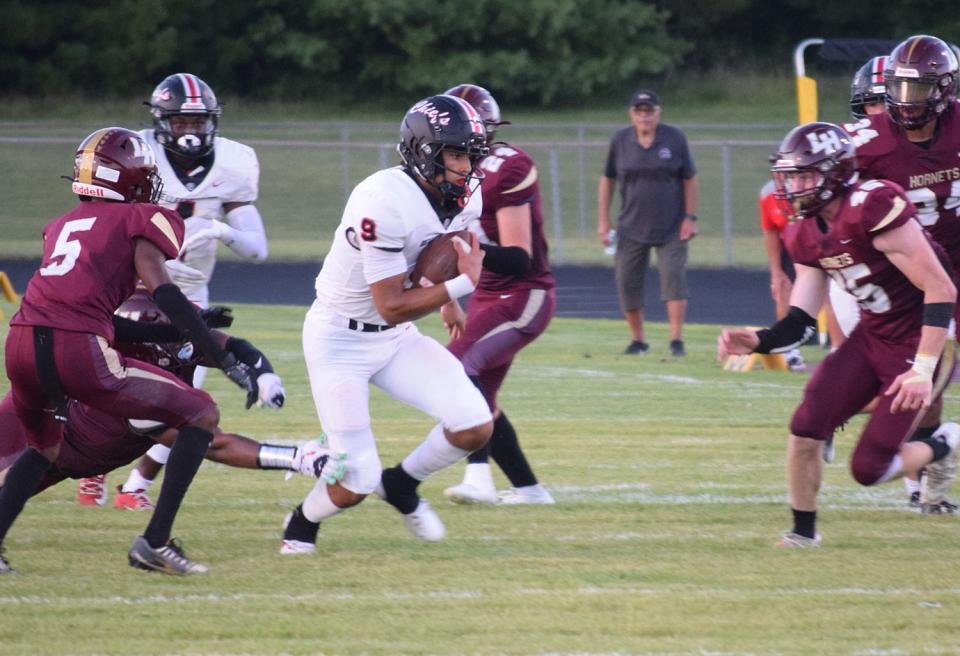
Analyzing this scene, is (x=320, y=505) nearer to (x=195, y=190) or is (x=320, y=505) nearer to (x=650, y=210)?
(x=195, y=190)

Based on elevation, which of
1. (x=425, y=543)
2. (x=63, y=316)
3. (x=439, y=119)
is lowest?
(x=425, y=543)

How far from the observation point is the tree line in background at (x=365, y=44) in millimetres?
30828

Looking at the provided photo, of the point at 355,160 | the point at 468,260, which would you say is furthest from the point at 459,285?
→ the point at 355,160

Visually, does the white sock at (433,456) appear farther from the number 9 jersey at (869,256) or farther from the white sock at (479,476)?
the number 9 jersey at (869,256)

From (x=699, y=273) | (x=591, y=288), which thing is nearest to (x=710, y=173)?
(x=699, y=273)

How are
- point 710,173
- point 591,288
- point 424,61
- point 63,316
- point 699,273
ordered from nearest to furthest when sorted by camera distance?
point 63,316, point 591,288, point 699,273, point 710,173, point 424,61

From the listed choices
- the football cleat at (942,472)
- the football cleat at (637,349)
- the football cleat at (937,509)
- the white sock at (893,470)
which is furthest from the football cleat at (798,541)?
the football cleat at (637,349)

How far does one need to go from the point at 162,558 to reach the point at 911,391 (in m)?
2.58

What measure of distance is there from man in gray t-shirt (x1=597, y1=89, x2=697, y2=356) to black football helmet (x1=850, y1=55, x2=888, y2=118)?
14.4 ft

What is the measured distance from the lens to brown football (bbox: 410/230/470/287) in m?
5.07

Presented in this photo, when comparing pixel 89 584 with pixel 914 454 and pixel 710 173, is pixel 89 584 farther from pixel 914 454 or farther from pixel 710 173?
pixel 710 173

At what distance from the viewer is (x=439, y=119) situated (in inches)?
201

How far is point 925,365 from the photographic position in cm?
512

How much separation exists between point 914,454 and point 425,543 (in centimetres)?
182
